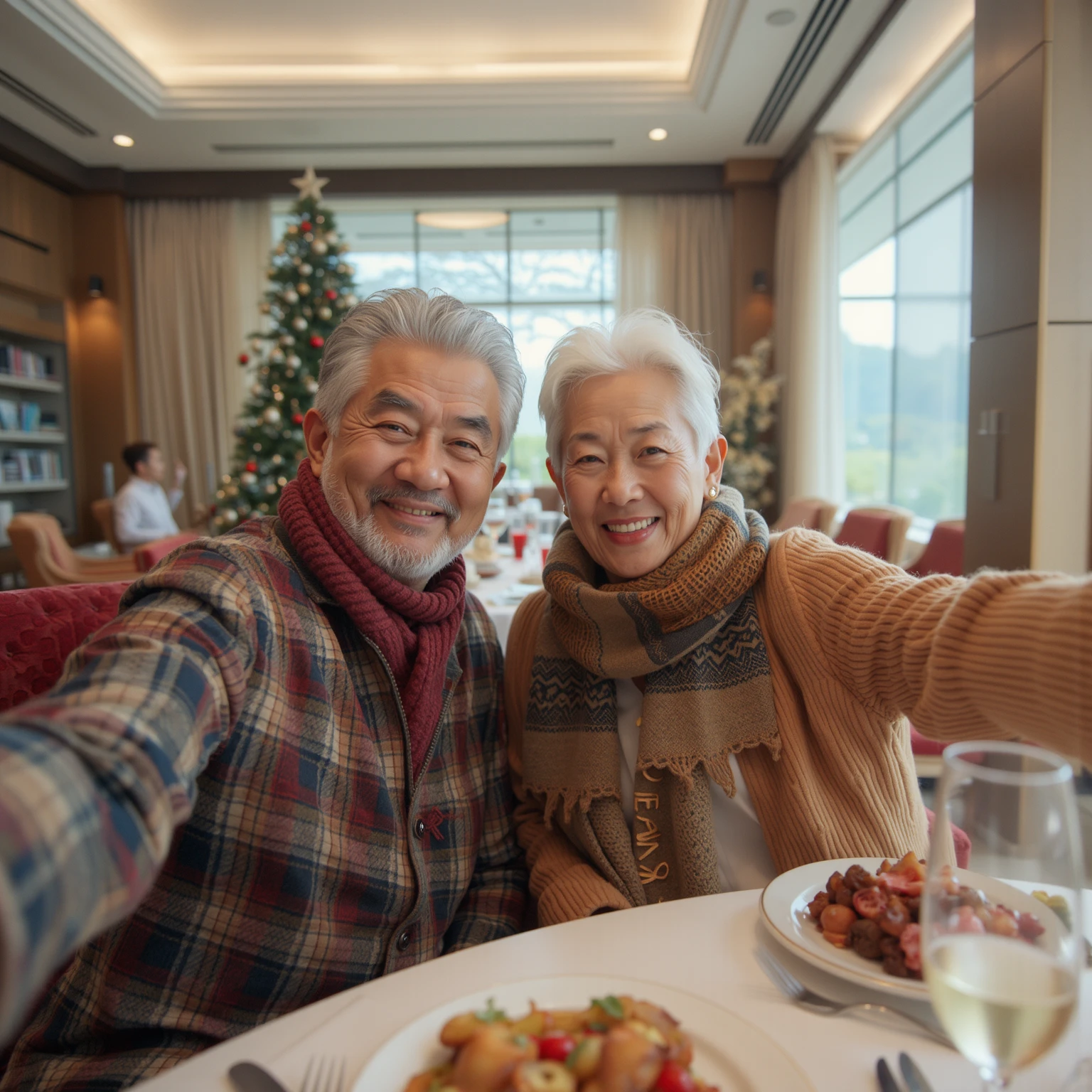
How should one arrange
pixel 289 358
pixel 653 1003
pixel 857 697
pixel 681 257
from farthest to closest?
pixel 681 257
pixel 289 358
pixel 857 697
pixel 653 1003

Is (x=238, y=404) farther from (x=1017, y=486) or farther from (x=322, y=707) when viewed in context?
(x=322, y=707)

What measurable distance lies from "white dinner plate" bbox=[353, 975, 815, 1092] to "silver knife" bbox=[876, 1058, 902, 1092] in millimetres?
65

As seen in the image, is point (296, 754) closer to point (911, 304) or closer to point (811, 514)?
point (811, 514)

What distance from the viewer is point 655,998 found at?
62 centimetres

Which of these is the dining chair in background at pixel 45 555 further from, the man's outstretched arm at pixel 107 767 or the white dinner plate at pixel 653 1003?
the white dinner plate at pixel 653 1003

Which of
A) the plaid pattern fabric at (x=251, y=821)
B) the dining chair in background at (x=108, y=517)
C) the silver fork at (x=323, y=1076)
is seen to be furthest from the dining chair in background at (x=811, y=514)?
the dining chair in background at (x=108, y=517)

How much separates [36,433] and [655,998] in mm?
7858

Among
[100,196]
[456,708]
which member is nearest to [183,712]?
[456,708]

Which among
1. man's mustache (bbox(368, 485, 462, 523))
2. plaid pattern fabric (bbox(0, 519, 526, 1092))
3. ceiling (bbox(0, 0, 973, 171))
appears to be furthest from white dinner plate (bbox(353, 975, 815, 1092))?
ceiling (bbox(0, 0, 973, 171))

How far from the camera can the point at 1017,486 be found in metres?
2.99

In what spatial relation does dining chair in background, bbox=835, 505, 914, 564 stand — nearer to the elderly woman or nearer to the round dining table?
the elderly woman

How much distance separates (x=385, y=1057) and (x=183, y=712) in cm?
32

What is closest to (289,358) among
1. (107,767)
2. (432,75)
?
(432,75)

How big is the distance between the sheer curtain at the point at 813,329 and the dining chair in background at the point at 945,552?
3.69 metres
